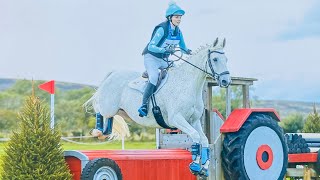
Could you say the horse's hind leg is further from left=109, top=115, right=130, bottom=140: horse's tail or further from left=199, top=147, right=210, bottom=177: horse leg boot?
left=109, top=115, right=130, bottom=140: horse's tail

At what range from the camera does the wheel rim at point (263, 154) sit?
6656 mm

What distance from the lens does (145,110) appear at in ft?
20.4

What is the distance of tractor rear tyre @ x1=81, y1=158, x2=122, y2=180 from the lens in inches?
243

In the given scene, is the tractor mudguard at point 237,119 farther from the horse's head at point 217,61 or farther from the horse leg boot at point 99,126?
the horse leg boot at point 99,126

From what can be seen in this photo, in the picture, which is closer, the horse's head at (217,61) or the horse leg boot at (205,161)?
the horse's head at (217,61)

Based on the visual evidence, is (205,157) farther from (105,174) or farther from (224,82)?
(105,174)

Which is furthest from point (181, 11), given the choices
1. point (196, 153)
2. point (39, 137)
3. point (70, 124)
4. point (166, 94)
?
point (70, 124)

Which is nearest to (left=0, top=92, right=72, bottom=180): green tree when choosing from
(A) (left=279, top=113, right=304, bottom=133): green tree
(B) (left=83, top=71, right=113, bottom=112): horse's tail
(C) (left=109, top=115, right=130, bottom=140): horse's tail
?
(B) (left=83, top=71, right=113, bottom=112): horse's tail

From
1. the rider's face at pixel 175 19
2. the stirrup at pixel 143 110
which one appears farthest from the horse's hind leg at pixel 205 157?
the rider's face at pixel 175 19

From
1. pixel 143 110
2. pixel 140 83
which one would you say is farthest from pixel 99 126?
pixel 143 110

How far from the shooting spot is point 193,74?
20.5ft

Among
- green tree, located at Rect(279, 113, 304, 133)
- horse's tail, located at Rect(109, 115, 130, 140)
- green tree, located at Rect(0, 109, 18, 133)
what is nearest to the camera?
horse's tail, located at Rect(109, 115, 130, 140)

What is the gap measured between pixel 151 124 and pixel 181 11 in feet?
3.65

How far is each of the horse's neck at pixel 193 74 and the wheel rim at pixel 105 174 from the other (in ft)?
3.47
